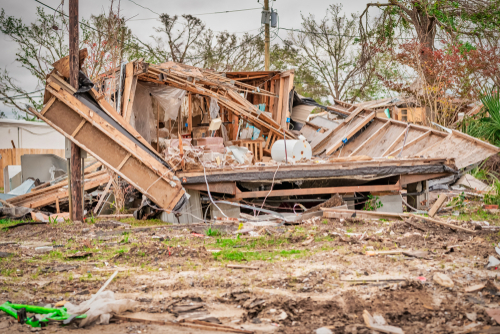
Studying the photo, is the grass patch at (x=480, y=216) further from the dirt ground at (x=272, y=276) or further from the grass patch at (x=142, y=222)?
the grass patch at (x=142, y=222)

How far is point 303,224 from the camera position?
7.87 metres

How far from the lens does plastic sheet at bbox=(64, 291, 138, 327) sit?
329cm

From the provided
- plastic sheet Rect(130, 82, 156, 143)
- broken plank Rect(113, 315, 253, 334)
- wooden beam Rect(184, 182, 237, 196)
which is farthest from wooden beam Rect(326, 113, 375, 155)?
broken plank Rect(113, 315, 253, 334)

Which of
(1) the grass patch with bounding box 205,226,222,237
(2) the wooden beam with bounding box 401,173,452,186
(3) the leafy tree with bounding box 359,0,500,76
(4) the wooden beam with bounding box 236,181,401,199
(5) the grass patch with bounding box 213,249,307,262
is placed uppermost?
(3) the leafy tree with bounding box 359,0,500,76

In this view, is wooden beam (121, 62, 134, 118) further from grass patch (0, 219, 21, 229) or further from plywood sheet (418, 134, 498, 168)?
plywood sheet (418, 134, 498, 168)

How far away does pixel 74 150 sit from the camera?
887cm

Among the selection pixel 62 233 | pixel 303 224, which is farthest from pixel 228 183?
pixel 62 233

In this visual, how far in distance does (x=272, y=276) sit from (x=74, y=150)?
20.1 ft

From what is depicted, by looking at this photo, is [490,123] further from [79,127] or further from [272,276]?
[79,127]

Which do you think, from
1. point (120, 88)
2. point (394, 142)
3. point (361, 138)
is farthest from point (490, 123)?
point (120, 88)

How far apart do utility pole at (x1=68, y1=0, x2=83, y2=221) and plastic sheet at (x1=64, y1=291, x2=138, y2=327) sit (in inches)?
227

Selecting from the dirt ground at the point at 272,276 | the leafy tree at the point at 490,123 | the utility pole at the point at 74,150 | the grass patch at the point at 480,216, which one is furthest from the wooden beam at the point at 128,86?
the leafy tree at the point at 490,123

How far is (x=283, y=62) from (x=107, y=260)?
26632mm

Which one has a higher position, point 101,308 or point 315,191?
point 315,191
